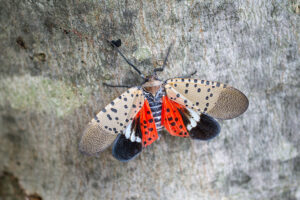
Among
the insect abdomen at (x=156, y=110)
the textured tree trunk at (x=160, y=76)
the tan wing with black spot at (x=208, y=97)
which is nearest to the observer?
the textured tree trunk at (x=160, y=76)

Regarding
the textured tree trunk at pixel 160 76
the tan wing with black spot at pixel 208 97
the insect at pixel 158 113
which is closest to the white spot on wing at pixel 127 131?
the insect at pixel 158 113

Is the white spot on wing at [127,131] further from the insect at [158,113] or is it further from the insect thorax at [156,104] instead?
the insect thorax at [156,104]

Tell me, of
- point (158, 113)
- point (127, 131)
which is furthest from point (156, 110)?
point (127, 131)

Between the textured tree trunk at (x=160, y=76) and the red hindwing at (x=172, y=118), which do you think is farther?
the red hindwing at (x=172, y=118)

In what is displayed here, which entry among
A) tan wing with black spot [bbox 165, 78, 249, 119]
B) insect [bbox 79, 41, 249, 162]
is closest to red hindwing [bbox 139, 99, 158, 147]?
insect [bbox 79, 41, 249, 162]

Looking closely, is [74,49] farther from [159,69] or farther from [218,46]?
[218,46]

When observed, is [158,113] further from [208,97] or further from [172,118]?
[208,97]
